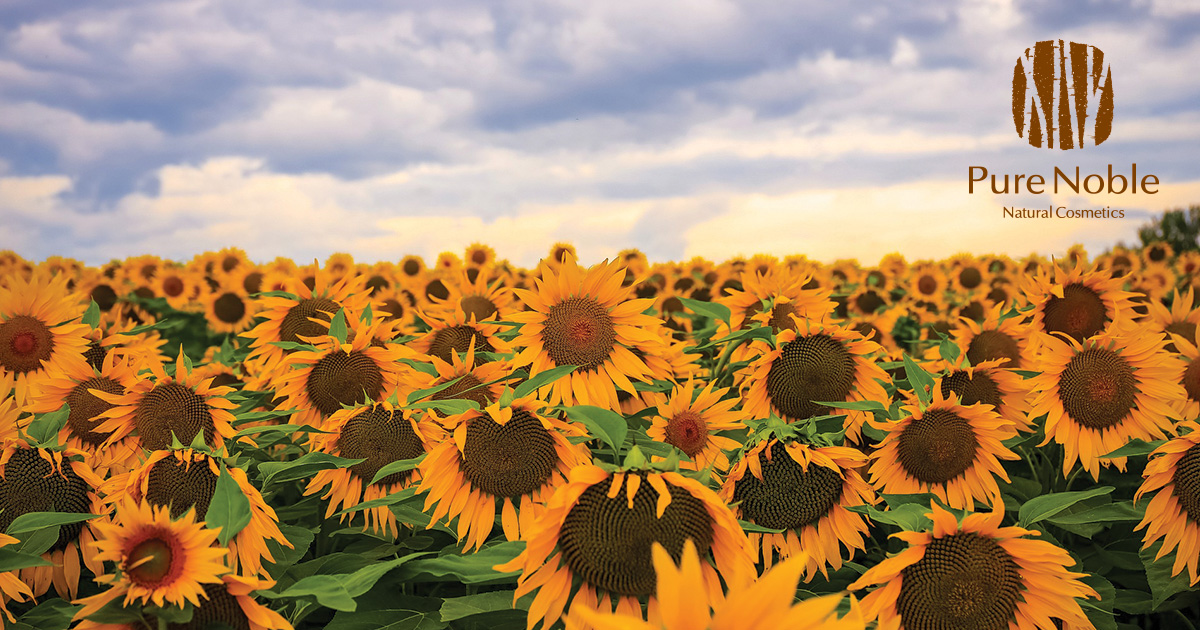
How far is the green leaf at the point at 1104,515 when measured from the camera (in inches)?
96.6

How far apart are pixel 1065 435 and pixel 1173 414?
429 mm

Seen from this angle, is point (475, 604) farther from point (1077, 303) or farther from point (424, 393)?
point (1077, 303)

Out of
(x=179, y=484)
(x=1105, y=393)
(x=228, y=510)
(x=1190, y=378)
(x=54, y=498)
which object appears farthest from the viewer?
(x=1190, y=378)

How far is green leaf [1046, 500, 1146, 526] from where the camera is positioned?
2.45m

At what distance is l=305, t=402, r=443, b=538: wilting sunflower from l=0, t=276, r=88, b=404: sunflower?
5.74 feet

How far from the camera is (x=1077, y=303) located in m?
3.88

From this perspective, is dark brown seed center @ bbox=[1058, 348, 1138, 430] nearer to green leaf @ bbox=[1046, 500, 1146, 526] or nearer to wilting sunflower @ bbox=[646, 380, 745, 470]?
green leaf @ bbox=[1046, 500, 1146, 526]

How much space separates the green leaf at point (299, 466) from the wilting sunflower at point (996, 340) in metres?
2.89

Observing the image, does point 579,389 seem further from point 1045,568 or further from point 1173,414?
point 1173,414

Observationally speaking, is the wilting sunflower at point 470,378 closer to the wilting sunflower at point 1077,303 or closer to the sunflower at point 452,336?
the sunflower at point 452,336

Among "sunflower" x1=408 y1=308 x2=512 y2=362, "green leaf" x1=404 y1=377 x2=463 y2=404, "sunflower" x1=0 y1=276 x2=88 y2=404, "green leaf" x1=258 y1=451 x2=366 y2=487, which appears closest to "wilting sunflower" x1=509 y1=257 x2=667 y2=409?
"green leaf" x1=404 y1=377 x2=463 y2=404

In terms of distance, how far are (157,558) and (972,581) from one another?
Result: 1920 millimetres

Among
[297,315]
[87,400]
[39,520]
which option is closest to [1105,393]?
[297,315]

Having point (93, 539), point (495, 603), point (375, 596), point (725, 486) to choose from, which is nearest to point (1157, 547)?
point (725, 486)
